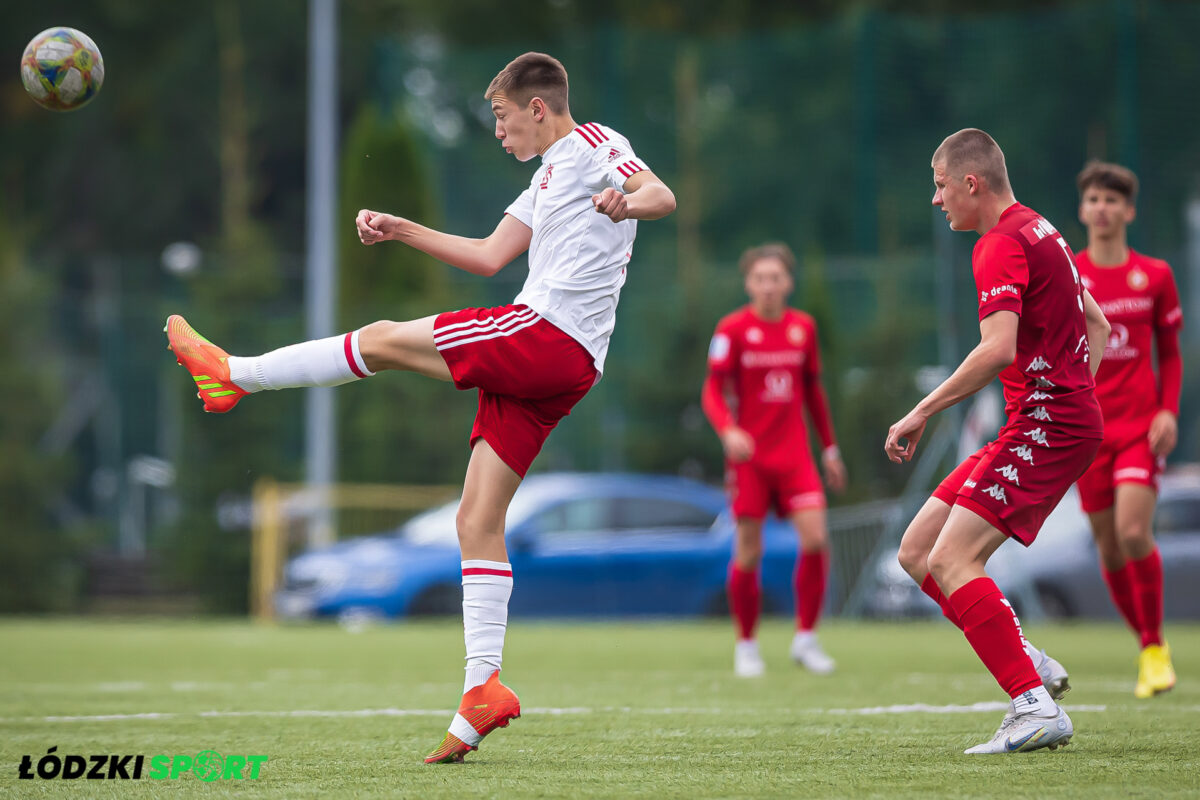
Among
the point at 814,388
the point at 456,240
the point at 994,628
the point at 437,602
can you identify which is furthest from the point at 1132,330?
the point at 437,602

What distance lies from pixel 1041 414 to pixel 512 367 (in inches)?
71.1

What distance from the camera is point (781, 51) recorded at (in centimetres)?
2472

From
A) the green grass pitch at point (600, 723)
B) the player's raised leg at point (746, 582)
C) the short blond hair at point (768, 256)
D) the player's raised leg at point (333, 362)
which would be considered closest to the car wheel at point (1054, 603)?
the green grass pitch at point (600, 723)

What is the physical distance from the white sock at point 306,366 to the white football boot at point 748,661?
4332 mm

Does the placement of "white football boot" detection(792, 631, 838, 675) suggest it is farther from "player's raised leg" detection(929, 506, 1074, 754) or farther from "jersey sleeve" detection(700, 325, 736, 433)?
"player's raised leg" detection(929, 506, 1074, 754)

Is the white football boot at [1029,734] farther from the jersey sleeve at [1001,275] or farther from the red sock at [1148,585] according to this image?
the red sock at [1148,585]

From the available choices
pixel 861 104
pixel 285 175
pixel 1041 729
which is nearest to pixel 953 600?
pixel 1041 729

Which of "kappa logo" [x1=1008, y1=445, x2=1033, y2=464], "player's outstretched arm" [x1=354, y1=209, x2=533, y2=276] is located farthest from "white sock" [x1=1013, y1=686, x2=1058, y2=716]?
"player's outstretched arm" [x1=354, y1=209, x2=533, y2=276]

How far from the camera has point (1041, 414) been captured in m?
5.12

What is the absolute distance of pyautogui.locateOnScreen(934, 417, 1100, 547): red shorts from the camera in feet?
16.6

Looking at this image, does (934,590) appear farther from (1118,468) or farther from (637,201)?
(1118,468)

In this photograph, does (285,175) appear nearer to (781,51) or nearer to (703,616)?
(781,51)

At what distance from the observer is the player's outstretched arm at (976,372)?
4.81 meters
